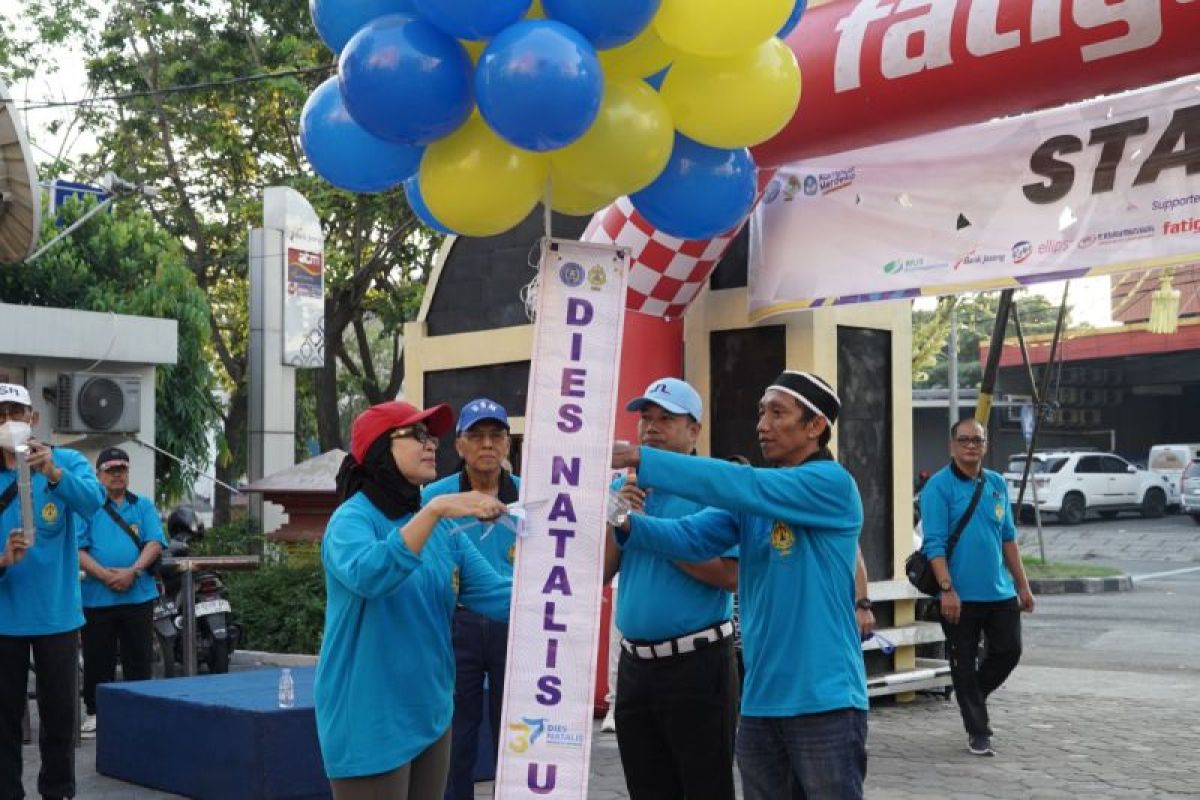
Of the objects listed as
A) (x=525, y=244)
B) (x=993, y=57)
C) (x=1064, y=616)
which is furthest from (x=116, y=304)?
(x=993, y=57)

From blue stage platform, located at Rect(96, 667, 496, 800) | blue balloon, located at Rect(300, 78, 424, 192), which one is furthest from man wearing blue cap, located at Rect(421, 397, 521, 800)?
blue balloon, located at Rect(300, 78, 424, 192)

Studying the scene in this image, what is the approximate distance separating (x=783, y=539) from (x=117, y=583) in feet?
17.4

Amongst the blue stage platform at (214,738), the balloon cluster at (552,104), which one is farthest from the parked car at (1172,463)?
the balloon cluster at (552,104)

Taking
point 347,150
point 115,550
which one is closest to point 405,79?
point 347,150

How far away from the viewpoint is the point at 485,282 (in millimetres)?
10094

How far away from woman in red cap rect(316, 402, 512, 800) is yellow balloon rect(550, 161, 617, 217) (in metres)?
0.80

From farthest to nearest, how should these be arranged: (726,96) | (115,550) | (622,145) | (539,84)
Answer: (115,550)
(726,96)
(622,145)
(539,84)

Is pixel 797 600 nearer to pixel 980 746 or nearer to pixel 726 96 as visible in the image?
pixel 726 96

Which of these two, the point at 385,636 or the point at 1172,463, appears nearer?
the point at 385,636

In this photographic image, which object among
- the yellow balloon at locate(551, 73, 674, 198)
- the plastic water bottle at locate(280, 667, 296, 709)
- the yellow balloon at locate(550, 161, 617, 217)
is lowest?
the plastic water bottle at locate(280, 667, 296, 709)

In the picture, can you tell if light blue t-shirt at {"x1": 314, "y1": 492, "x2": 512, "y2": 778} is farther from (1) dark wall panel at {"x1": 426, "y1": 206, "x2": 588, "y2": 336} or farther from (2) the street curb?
(2) the street curb

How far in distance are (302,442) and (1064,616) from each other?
62.2 feet

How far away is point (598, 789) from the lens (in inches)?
277

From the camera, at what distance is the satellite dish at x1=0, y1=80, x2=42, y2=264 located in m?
8.94
